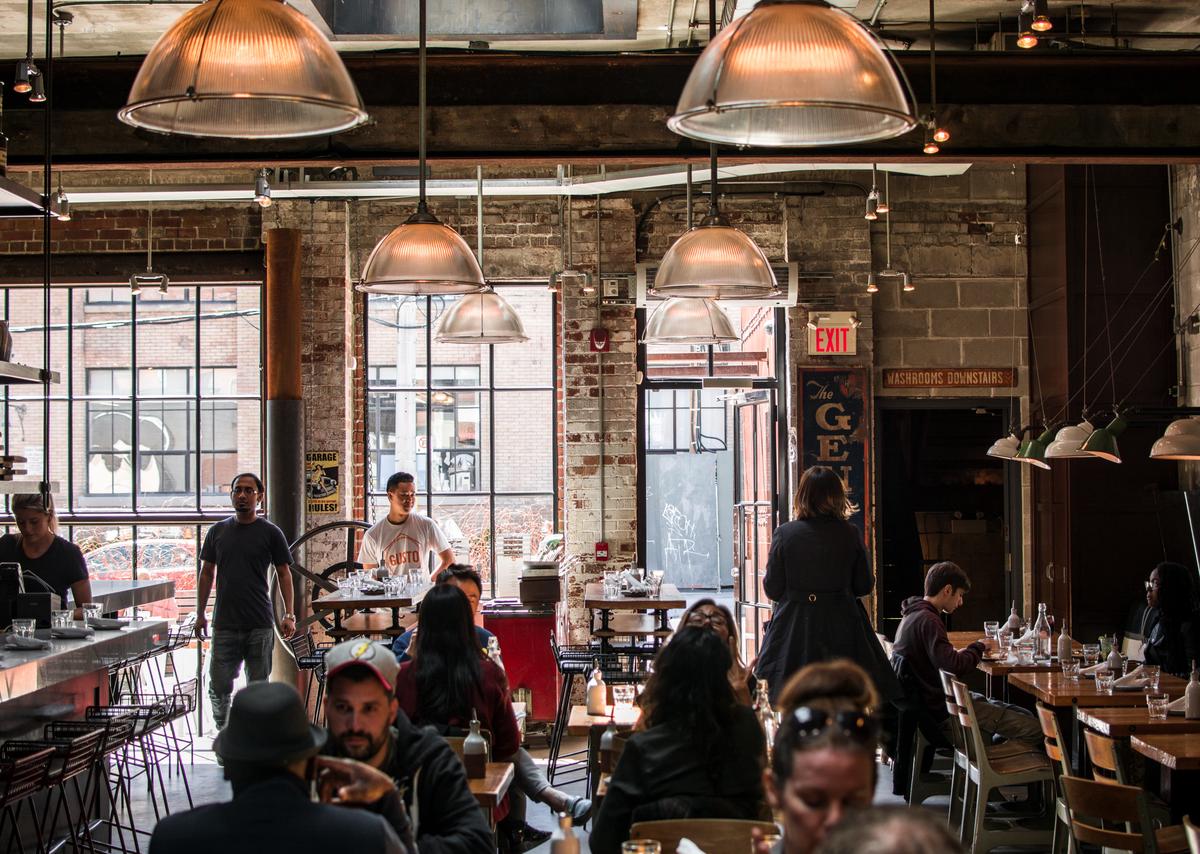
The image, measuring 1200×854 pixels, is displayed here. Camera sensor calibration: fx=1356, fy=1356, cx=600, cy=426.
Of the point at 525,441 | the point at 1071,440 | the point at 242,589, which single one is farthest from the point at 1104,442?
the point at 242,589

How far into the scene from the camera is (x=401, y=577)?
8.59m

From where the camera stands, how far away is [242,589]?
8625mm

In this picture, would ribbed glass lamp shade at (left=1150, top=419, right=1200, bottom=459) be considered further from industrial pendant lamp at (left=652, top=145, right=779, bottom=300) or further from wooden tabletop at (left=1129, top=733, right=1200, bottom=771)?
industrial pendant lamp at (left=652, top=145, right=779, bottom=300)

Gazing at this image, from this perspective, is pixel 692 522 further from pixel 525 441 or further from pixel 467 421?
pixel 467 421

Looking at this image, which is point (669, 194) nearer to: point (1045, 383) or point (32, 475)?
point (1045, 383)

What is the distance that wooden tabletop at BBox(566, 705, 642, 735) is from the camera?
5828 mm

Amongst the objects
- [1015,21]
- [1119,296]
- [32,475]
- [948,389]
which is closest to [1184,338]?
[1119,296]

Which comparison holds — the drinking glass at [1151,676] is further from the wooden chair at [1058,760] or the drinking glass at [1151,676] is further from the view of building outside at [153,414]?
the view of building outside at [153,414]

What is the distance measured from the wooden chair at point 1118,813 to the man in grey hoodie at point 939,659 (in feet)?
6.58

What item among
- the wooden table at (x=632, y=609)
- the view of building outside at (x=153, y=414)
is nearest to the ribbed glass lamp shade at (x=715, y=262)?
the wooden table at (x=632, y=609)

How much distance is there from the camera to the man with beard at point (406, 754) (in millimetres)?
3551

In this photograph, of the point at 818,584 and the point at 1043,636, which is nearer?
the point at 818,584

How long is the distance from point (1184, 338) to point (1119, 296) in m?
0.54

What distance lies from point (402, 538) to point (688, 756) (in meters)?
5.42
